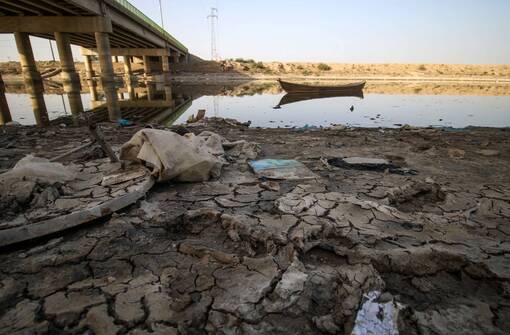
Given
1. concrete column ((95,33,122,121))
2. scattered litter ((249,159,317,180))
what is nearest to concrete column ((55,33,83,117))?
concrete column ((95,33,122,121))

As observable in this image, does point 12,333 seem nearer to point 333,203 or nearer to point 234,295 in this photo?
point 234,295

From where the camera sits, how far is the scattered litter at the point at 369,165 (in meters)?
4.19

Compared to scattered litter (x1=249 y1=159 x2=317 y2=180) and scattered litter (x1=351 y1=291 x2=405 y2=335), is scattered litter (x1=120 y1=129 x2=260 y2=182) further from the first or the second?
scattered litter (x1=351 y1=291 x2=405 y2=335)

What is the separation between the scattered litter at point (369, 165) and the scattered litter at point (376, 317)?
9.45ft

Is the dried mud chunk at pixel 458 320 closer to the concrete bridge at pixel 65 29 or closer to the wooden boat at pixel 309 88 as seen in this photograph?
the concrete bridge at pixel 65 29

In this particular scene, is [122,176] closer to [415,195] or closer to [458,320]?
[458,320]

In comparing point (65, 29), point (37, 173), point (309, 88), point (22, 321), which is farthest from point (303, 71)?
point (22, 321)

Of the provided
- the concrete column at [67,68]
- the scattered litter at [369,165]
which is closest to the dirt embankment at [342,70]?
the concrete column at [67,68]

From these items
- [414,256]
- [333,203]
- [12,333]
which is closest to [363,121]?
[333,203]

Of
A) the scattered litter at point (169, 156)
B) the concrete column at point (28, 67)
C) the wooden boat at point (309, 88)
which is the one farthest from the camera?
the wooden boat at point (309, 88)

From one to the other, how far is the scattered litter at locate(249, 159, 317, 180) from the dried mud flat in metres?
0.28

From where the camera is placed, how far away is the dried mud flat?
1.59m

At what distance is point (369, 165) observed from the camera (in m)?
4.38

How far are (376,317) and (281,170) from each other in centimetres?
270
